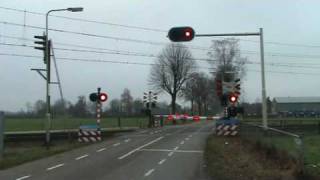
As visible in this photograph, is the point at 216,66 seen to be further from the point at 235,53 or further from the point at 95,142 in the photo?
the point at 95,142

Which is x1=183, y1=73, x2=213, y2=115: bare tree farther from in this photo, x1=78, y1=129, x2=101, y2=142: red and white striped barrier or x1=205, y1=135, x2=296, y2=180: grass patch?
x1=205, y1=135, x2=296, y2=180: grass patch

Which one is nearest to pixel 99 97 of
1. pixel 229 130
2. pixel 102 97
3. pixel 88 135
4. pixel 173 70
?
pixel 102 97

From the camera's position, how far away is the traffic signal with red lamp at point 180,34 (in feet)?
80.6

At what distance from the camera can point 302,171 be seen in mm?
14312

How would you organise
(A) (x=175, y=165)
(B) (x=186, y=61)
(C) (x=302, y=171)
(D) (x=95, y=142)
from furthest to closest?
(B) (x=186, y=61) → (D) (x=95, y=142) → (A) (x=175, y=165) → (C) (x=302, y=171)

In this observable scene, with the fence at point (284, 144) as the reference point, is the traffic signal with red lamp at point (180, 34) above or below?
above

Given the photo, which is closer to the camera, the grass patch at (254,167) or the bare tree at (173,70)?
the grass patch at (254,167)

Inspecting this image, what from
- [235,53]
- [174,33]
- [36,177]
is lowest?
[36,177]

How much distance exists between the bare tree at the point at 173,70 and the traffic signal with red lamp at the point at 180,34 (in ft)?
270

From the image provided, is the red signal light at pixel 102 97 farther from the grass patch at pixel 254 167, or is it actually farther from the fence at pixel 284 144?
the grass patch at pixel 254 167

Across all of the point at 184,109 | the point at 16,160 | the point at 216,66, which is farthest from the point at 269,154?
the point at 184,109

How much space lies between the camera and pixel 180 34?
24688 millimetres

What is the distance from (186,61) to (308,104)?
8153cm

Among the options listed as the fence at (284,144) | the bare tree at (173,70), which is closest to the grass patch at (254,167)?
the fence at (284,144)
